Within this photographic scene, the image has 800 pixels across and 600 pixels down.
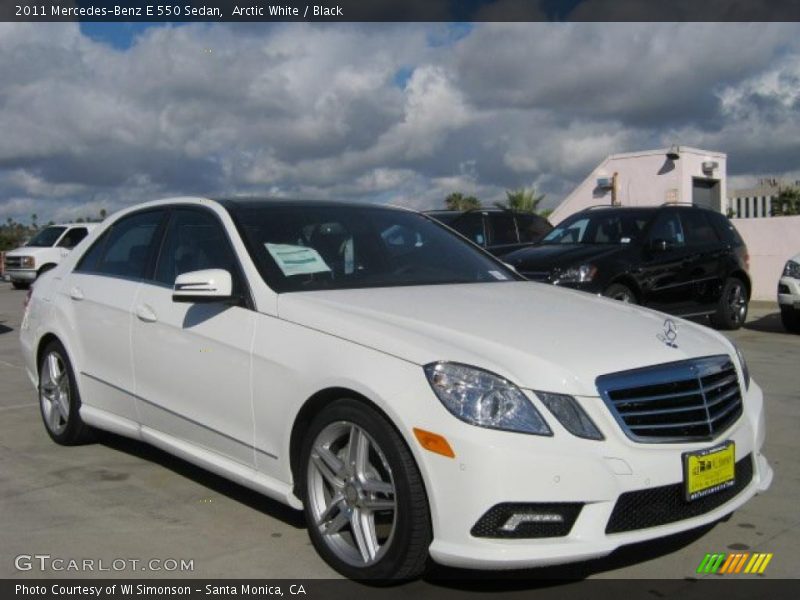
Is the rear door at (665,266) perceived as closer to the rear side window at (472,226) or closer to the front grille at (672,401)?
the rear side window at (472,226)

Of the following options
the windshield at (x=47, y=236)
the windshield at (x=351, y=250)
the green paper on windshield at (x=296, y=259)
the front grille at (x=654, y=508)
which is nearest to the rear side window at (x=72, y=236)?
the windshield at (x=47, y=236)

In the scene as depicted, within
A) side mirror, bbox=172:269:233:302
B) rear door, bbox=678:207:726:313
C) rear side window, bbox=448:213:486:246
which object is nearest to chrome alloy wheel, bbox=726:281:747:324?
rear door, bbox=678:207:726:313

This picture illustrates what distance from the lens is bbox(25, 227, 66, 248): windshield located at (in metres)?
26.9

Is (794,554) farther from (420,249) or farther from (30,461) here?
(30,461)

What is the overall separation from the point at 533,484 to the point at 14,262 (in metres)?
25.6

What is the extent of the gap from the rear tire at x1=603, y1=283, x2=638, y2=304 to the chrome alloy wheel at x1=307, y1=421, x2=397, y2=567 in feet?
22.5

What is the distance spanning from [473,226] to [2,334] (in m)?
7.01

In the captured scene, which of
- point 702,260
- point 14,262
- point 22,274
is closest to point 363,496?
point 702,260

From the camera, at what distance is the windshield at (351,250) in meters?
4.46

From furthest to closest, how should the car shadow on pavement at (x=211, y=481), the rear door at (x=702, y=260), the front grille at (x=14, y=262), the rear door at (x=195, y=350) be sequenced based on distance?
the front grille at (x=14, y=262), the rear door at (x=702, y=260), the car shadow on pavement at (x=211, y=481), the rear door at (x=195, y=350)

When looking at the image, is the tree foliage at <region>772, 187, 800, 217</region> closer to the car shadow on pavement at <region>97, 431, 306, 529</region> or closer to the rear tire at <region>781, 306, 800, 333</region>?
the rear tire at <region>781, 306, 800, 333</region>

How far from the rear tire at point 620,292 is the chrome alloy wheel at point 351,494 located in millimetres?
6857

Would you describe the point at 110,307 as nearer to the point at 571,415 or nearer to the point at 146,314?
the point at 146,314

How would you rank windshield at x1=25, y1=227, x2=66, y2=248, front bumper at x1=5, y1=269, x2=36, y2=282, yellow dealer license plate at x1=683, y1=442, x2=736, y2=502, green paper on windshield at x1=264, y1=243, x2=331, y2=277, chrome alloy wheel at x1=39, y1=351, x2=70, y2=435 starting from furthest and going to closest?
windshield at x1=25, y1=227, x2=66, y2=248, front bumper at x1=5, y1=269, x2=36, y2=282, chrome alloy wheel at x1=39, y1=351, x2=70, y2=435, green paper on windshield at x1=264, y1=243, x2=331, y2=277, yellow dealer license plate at x1=683, y1=442, x2=736, y2=502
